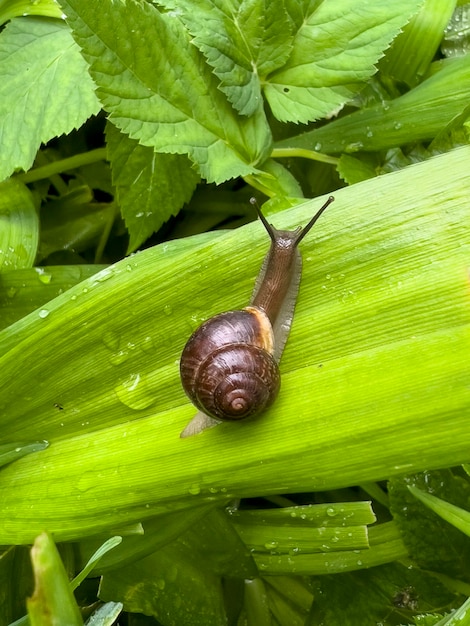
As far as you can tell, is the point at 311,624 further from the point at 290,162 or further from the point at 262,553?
the point at 290,162

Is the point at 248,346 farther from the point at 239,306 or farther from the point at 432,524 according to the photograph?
the point at 432,524

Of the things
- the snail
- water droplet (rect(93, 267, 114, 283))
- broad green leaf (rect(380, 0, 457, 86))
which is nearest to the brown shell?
the snail

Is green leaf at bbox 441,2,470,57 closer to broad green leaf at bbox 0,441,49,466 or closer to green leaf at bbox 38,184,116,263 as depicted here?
green leaf at bbox 38,184,116,263

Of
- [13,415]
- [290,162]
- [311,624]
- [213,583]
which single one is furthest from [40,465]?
[290,162]

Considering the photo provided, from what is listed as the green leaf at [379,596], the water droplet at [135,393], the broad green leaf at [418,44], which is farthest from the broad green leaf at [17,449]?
the broad green leaf at [418,44]

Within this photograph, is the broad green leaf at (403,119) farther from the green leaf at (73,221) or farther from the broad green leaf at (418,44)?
the green leaf at (73,221)

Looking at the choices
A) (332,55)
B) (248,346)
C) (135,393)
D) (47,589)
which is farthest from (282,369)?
(332,55)
